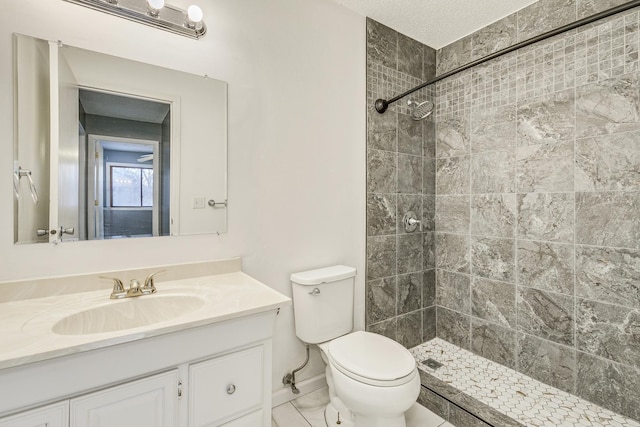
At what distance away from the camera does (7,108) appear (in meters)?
1.09

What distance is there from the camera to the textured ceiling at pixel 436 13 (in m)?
1.91

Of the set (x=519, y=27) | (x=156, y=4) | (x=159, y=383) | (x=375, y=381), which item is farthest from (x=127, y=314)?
(x=519, y=27)

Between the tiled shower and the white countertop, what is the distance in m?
1.08

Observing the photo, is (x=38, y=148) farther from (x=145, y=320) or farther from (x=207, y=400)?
(x=207, y=400)

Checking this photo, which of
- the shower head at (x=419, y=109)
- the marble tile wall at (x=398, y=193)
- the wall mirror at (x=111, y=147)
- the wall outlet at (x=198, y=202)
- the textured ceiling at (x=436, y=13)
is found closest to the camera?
the wall mirror at (x=111, y=147)

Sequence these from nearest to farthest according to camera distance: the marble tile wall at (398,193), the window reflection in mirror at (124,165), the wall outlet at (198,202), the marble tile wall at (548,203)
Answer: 1. the window reflection in mirror at (124,165)
2. the wall outlet at (198,202)
3. the marble tile wall at (548,203)
4. the marble tile wall at (398,193)

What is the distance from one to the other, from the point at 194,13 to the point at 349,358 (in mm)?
1740

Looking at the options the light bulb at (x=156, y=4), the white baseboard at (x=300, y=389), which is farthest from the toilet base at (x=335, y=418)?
the light bulb at (x=156, y=4)

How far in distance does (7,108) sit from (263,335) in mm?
1276

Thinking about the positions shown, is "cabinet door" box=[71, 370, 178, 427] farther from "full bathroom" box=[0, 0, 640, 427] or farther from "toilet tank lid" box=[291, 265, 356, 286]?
"toilet tank lid" box=[291, 265, 356, 286]

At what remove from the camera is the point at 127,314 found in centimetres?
115

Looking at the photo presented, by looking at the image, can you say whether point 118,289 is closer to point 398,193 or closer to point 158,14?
point 158,14

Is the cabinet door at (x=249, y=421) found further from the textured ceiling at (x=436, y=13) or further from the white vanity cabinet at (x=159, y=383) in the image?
the textured ceiling at (x=436, y=13)

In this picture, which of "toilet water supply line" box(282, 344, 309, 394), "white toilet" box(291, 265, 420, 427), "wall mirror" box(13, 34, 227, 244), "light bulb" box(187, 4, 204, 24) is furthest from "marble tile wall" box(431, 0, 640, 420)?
"light bulb" box(187, 4, 204, 24)
